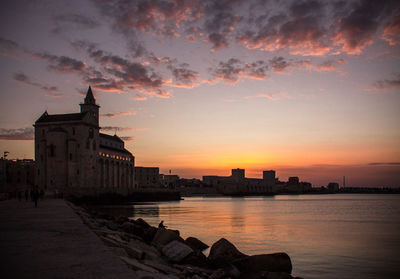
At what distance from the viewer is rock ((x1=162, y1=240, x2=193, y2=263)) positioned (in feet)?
50.4

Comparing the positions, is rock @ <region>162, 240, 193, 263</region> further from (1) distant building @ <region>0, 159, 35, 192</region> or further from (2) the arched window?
(1) distant building @ <region>0, 159, 35, 192</region>

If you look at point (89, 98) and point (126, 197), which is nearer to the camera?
point (126, 197)

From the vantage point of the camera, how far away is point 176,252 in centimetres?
1566

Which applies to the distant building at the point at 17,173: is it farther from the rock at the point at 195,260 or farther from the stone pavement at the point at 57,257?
the stone pavement at the point at 57,257

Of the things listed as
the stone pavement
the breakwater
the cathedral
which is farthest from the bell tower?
the stone pavement

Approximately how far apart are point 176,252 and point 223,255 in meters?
2.27

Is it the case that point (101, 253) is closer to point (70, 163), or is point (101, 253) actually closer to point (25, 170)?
point (70, 163)

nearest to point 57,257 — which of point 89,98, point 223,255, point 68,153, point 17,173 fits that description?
point 223,255

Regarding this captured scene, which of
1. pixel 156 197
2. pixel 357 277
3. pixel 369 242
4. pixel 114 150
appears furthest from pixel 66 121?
pixel 357 277

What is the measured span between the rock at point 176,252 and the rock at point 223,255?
1.26 m

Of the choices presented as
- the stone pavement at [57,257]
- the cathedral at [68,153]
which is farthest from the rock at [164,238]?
the cathedral at [68,153]

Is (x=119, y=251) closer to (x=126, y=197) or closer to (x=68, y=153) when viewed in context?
(x=68, y=153)

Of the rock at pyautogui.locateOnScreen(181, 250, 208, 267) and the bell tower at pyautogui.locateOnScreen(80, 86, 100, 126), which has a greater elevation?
the bell tower at pyautogui.locateOnScreen(80, 86, 100, 126)

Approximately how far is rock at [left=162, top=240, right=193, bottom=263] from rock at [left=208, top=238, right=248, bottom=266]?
4.13ft
